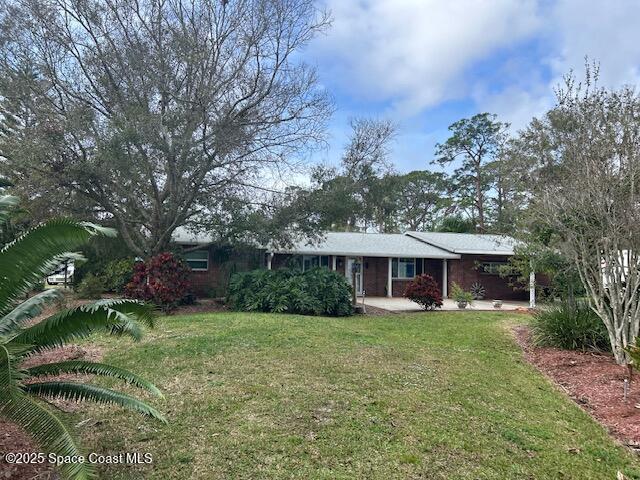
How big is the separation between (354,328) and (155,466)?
8.50 meters

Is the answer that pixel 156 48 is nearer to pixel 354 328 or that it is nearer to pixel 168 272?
pixel 168 272

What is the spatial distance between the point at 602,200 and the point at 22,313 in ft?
29.7

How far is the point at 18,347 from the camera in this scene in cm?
332

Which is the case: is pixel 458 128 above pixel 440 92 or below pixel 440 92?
above

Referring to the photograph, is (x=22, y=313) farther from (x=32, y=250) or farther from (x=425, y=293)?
(x=425, y=293)

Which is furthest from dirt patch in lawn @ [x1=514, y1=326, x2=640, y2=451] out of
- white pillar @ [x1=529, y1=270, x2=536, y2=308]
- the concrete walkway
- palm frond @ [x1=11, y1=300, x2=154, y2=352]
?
white pillar @ [x1=529, y1=270, x2=536, y2=308]

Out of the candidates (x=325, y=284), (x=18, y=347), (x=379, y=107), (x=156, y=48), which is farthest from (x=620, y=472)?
(x=379, y=107)

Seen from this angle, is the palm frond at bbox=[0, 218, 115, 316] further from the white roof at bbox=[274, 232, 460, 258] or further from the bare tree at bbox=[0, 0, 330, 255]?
the white roof at bbox=[274, 232, 460, 258]

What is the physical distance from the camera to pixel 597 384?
7.30 meters

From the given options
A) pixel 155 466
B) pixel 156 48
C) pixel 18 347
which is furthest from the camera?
pixel 156 48

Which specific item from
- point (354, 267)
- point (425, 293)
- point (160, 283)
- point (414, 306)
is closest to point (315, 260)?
point (354, 267)

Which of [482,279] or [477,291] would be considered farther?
[482,279]

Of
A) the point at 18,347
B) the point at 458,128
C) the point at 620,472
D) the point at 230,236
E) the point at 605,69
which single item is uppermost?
the point at 458,128

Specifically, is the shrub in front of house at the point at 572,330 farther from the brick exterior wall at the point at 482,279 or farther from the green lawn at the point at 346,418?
the brick exterior wall at the point at 482,279
